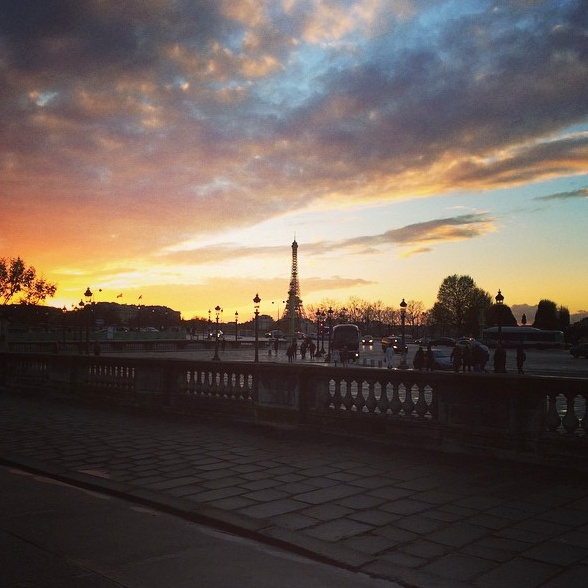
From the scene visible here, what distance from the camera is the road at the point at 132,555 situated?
4375 millimetres

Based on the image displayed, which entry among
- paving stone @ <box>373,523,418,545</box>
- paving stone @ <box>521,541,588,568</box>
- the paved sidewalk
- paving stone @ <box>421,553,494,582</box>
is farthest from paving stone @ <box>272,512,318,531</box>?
paving stone @ <box>521,541,588,568</box>

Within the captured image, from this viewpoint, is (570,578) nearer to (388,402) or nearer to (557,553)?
(557,553)

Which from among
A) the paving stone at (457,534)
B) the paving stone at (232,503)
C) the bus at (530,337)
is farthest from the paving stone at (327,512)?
the bus at (530,337)

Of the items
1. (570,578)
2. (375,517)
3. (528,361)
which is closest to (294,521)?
(375,517)

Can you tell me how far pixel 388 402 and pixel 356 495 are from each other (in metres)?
3.20

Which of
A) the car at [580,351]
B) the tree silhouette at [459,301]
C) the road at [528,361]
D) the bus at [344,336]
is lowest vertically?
the road at [528,361]

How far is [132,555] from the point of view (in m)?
4.89

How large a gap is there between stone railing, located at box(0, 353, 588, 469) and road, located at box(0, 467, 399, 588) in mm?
4423

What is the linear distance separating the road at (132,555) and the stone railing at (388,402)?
4423 millimetres

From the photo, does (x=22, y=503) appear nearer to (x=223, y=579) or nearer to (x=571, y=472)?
(x=223, y=579)

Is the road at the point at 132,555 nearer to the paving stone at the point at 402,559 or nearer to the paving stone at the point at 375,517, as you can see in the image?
the paving stone at the point at 402,559

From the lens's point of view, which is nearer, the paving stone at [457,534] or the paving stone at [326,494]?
the paving stone at [457,534]

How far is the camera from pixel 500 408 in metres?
8.36

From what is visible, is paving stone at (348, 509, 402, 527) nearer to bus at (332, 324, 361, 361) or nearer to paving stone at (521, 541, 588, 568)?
paving stone at (521, 541, 588, 568)
